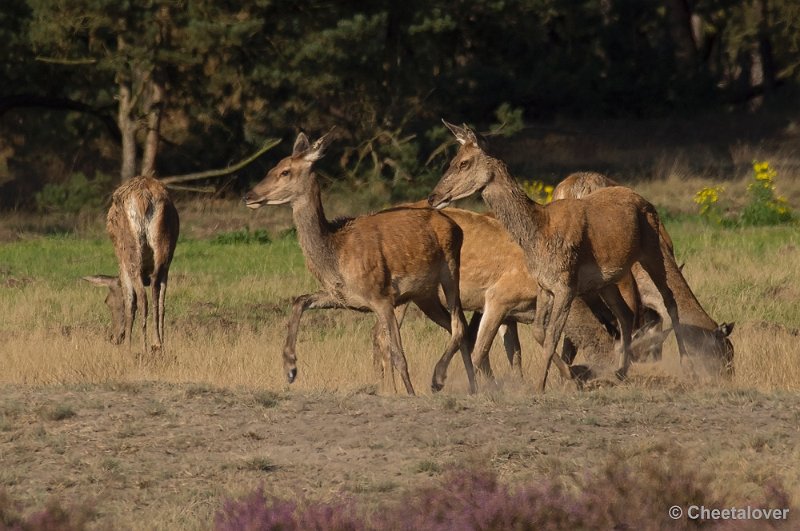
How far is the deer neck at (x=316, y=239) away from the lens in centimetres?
1220

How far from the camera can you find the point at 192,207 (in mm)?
28109

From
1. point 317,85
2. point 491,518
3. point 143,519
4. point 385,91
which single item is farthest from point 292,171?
point 385,91

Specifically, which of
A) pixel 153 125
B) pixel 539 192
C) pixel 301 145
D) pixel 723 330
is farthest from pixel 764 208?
pixel 301 145

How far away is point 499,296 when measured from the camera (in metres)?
13.2

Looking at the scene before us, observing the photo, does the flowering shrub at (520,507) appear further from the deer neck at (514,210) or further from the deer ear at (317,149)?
the deer ear at (317,149)

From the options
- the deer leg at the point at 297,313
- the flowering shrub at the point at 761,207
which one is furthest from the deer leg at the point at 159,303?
the flowering shrub at the point at 761,207

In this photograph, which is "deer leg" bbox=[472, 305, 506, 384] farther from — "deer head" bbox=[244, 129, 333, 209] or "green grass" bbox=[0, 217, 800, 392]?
"deer head" bbox=[244, 129, 333, 209]

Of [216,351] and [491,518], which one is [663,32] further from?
[491,518]

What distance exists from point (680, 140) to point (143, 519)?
33943 mm

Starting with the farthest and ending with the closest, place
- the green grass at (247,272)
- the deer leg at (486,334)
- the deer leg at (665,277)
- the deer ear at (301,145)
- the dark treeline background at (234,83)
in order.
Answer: the dark treeline background at (234,83) < the green grass at (247,272) < the deer leg at (665,277) < the deer leg at (486,334) < the deer ear at (301,145)

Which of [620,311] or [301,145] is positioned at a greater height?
[301,145]

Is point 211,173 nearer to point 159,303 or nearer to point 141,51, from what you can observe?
point 141,51

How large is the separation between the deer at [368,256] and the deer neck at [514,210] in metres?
0.62

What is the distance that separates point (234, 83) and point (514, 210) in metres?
16.3
